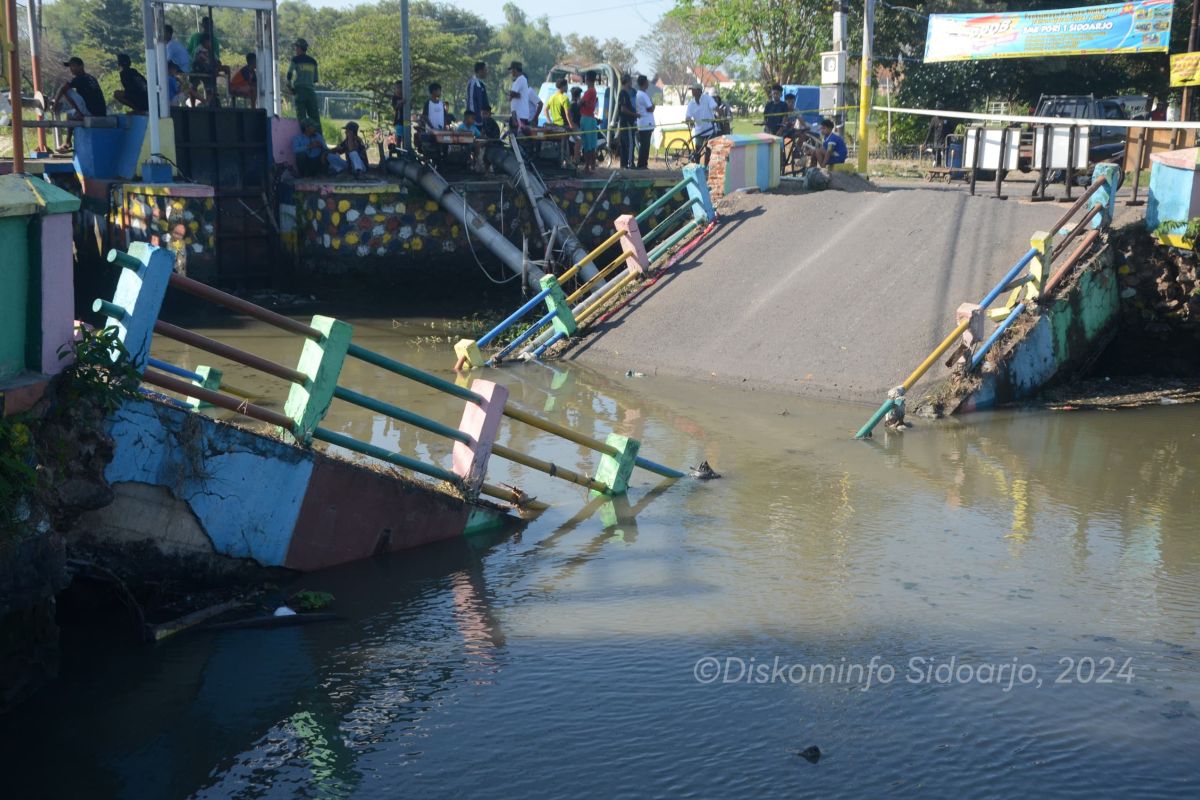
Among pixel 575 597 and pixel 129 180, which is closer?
pixel 575 597

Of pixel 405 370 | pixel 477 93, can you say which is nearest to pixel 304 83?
pixel 477 93

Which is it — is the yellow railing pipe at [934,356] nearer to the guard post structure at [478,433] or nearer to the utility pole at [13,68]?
the guard post structure at [478,433]

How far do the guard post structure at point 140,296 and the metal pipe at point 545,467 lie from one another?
8.18ft

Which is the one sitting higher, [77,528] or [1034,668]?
[77,528]

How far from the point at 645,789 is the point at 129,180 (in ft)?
50.0

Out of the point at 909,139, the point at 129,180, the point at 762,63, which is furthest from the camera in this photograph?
the point at 762,63

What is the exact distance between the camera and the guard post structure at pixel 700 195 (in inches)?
626

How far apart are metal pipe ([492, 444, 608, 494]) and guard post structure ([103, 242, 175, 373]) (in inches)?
98.2

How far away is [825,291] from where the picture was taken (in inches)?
541

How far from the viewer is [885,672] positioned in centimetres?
596

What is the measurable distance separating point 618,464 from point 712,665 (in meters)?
3.04

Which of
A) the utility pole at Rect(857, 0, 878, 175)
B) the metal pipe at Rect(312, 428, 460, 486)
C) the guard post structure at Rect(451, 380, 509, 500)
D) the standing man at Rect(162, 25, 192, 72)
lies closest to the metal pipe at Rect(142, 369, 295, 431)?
the metal pipe at Rect(312, 428, 460, 486)

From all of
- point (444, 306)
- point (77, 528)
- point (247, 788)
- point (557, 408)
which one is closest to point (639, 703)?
point (247, 788)

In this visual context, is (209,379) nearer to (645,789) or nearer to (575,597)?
(575,597)
